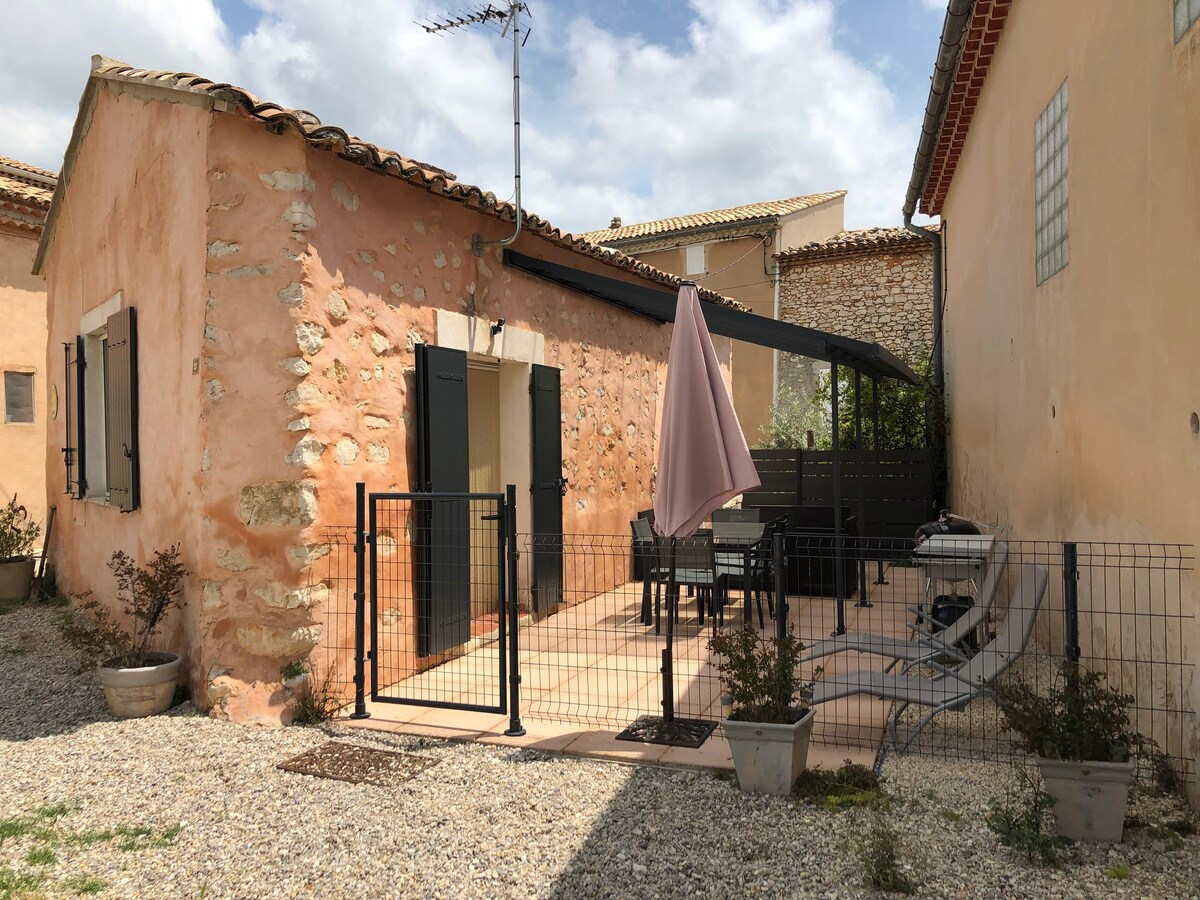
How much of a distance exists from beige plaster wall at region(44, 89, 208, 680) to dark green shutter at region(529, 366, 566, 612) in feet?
9.32

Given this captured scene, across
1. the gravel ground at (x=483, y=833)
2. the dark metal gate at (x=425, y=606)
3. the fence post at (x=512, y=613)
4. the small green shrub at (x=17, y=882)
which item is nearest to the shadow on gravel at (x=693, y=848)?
the gravel ground at (x=483, y=833)

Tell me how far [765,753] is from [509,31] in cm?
536

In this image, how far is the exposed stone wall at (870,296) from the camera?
53.3ft

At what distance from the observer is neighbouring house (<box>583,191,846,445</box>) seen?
1872 cm

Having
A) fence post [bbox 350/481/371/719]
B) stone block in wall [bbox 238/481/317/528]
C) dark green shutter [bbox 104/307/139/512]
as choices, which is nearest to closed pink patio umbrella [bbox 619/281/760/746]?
fence post [bbox 350/481/371/719]

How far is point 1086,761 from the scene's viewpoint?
297 centimetres

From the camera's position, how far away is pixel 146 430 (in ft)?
18.5

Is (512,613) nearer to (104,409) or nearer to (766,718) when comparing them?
(766,718)

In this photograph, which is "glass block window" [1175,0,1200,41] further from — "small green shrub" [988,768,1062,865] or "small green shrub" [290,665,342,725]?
"small green shrub" [290,665,342,725]

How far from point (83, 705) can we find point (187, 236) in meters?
2.99

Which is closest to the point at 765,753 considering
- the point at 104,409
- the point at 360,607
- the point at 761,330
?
the point at 360,607

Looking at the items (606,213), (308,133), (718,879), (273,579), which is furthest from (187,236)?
(606,213)

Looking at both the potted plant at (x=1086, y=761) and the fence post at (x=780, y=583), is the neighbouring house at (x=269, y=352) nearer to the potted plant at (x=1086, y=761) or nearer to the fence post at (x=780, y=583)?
the fence post at (x=780, y=583)

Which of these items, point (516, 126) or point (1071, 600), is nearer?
point (1071, 600)
